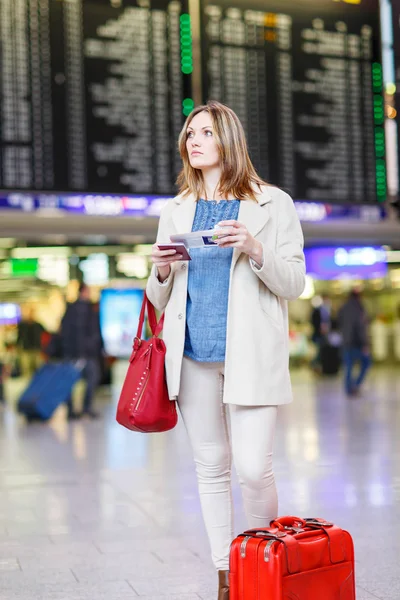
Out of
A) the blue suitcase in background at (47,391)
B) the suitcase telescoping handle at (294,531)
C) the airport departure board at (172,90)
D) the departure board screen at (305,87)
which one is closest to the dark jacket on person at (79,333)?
the blue suitcase in background at (47,391)

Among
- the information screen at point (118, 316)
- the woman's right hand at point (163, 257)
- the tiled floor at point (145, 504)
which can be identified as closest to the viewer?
the woman's right hand at point (163, 257)

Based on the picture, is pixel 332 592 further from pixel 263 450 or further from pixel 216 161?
pixel 216 161

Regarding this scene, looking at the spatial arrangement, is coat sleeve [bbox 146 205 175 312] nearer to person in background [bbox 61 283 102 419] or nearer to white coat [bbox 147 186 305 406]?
white coat [bbox 147 186 305 406]

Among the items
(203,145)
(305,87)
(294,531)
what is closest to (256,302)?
(203,145)

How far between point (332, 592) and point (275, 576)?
0.89ft

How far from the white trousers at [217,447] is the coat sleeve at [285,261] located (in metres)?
0.33

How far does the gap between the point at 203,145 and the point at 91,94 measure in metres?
5.23

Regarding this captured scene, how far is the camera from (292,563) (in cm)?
272

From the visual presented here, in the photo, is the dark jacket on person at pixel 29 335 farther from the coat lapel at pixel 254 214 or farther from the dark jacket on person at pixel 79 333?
the coat lapel at pixel 254 214

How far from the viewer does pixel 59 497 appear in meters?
5.63

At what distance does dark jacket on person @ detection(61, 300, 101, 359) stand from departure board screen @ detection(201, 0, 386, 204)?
365 cm

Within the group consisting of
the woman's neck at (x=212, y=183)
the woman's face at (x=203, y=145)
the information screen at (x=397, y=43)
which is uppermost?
the information screen at (x=397, y=43)

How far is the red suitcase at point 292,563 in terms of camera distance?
271 centimetres

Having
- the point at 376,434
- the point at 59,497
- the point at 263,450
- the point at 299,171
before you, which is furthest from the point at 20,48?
the point at 263,450
